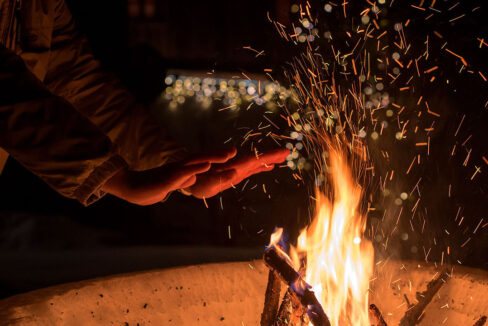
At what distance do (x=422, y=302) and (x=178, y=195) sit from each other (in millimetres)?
3977

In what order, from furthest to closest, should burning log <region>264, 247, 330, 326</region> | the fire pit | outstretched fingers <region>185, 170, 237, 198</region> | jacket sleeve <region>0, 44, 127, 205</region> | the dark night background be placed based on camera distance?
1. the dark night background
2. the fire pit
3. burning log <region>264, 247, 330, 326</region>
4. outstretched fingers <region>185, 170, 237, 198</region>
5. jacket sleeve <region>0, 44, 127, 205</region>

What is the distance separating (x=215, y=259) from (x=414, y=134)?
1.89 meters

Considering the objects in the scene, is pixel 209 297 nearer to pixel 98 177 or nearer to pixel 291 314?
pixel 291 314

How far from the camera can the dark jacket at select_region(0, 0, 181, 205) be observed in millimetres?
1027

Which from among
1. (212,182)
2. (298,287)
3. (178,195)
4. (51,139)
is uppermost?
(51,139)

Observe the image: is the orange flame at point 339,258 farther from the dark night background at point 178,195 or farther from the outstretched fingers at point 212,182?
the dark night background at point 178,195

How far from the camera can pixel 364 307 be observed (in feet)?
5.95

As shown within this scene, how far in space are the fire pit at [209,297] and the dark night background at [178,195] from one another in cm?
192

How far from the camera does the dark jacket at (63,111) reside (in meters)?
1.03

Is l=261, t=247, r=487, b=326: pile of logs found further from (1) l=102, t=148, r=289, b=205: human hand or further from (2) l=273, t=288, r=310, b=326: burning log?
(1) l=102, t=148, r=289, b=205: human hand

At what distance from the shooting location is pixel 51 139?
3.38 ft

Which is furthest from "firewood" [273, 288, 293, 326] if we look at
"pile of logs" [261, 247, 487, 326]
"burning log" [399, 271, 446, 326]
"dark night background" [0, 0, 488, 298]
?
"dark night background" [0, 0, 488, 298]

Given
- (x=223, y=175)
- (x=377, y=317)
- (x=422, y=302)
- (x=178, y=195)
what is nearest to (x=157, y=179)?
(x=223, y=175)

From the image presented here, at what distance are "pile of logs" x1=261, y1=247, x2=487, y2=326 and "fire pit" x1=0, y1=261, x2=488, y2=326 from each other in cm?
8
